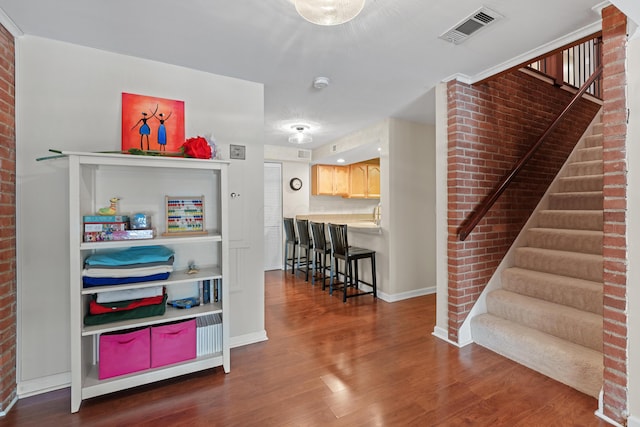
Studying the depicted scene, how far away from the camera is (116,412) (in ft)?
5.82

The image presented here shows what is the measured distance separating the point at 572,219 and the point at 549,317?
1.22 metres

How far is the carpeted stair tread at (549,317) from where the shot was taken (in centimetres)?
205

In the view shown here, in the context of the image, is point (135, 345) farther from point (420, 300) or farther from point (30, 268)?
point (420, 300)

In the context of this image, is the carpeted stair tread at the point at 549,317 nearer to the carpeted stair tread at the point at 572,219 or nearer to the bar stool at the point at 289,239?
the carpeted stair tread at the point at 572,219

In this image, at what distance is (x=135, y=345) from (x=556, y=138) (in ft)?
14.6

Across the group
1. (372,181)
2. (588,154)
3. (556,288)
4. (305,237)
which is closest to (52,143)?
(305,237)

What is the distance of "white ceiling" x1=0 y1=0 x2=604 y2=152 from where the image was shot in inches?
65.7

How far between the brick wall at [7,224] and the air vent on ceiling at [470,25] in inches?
106

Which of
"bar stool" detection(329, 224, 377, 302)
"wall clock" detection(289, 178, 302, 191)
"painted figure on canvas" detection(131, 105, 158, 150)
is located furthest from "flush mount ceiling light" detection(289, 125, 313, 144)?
"painted figure on canvas" detection(131, 105, 158, 150)

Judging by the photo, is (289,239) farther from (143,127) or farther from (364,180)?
(143,127)

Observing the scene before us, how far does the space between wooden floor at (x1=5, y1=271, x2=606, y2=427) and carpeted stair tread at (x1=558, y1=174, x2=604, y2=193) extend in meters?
2.13

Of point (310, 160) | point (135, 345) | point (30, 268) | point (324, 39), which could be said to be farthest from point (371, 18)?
point (310, 160)

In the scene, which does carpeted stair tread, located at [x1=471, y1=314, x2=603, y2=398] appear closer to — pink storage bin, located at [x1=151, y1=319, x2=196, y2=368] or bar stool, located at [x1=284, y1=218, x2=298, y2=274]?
pink storage bin, located at [x1=151, y1=319, x2=196, y2=368]

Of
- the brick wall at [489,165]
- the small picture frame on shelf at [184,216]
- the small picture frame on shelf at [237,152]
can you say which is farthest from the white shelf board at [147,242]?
the brick wall at [489,165]
